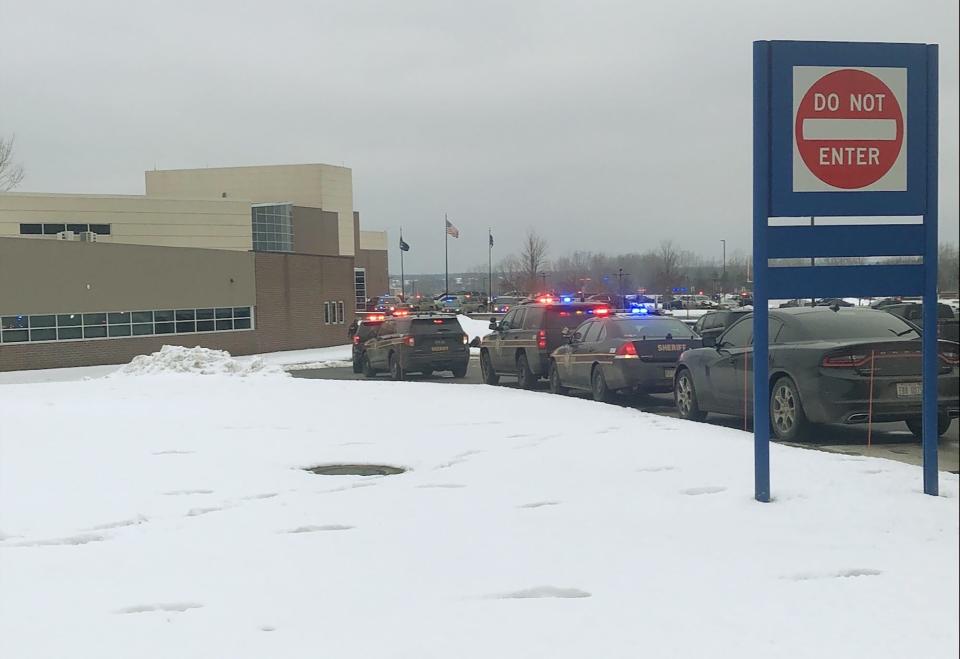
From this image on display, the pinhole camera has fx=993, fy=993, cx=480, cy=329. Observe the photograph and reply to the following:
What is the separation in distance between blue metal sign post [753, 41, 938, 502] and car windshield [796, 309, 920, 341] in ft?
14.6

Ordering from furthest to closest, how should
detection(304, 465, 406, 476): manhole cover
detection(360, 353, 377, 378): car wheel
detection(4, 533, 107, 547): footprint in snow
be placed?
detection(360, 353, 377, 378): car wheel
detection(304, 465, 406, 476): manhole cover
detection(4, 533, 107, 547): footprint in snow

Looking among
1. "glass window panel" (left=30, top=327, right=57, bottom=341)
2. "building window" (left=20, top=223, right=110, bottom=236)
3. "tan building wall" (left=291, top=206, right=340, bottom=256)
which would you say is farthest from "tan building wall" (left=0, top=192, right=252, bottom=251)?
"glass window panel" (left=30, top=327, right=57, bottom=341)

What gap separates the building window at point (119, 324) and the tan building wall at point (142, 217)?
58.6 feet

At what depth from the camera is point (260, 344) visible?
46.3 meters

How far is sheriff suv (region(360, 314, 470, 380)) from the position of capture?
83.6ft

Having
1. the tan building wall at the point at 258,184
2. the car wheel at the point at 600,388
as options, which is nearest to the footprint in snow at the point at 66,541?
the car wheel at the point at 600,388

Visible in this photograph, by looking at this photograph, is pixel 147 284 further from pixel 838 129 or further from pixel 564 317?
pixel 838 129

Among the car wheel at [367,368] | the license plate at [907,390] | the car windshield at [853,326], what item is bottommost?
the car wheel at [367,368]

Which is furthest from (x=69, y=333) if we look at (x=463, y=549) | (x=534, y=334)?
(x=463, y=549)

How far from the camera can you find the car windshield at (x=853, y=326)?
443 inches

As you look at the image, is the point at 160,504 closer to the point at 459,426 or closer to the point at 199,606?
the point at 199,606

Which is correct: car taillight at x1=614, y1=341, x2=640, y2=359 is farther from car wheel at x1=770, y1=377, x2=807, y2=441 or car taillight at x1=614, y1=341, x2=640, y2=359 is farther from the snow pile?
the snow pile

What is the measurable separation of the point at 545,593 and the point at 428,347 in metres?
20.6

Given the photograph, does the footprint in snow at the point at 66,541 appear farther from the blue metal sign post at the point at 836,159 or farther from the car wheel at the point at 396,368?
the car wheel at the point at 396,368
